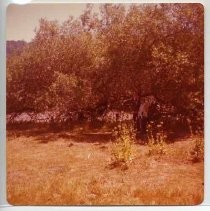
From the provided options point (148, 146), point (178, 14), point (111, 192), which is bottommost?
point (111, 192)

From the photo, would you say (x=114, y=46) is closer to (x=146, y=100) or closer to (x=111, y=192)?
(x=146, y=100)

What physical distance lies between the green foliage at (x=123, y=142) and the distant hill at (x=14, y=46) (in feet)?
1.47

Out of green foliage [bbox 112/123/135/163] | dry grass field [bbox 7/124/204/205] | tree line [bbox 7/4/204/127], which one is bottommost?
dry grass field [bbox 7/124/204/205]

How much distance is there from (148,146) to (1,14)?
2.32ft

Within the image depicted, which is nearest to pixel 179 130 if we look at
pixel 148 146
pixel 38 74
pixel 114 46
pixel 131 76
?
pixel 148 146

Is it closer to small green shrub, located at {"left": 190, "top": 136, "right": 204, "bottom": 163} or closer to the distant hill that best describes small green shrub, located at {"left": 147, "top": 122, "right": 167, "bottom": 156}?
small green shrub, located at {"left": 190, "top": 136, "right": 204, "bottom": 163}

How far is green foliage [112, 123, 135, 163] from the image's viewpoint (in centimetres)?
202

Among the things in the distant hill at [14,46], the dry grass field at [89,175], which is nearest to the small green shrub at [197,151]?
the dry grass field at [89,175]

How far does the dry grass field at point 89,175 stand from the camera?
2.02 meters

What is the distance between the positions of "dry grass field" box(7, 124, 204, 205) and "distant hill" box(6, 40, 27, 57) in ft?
0.95

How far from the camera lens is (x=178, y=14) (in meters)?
2.01

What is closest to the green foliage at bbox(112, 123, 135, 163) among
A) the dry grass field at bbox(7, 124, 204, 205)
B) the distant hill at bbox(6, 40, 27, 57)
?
the dry grass field at bbox(7, 124, 204, 205)

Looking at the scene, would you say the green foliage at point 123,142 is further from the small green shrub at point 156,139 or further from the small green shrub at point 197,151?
the small green shrub at point 197,151

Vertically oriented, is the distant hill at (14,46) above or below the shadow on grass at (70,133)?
Answer: above
